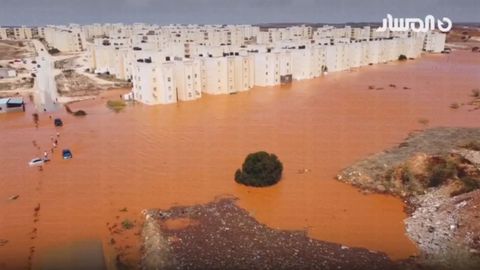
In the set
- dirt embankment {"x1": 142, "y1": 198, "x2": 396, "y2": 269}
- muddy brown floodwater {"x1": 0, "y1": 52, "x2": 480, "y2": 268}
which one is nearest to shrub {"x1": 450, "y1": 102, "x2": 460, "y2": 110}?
muddy brown floodwater {"x1": 0, "y1": 52, "x2": 480, "y2": 268}

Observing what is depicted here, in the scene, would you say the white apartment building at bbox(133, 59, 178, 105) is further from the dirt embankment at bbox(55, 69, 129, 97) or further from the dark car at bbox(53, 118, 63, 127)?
the dark car at bbox(53, 118, 63, 127)

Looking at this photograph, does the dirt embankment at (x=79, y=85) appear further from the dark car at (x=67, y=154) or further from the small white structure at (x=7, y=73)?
the dark car at (x=67, y=154)

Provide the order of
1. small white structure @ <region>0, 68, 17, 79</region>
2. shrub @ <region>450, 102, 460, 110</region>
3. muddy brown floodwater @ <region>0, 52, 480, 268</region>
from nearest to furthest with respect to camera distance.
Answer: muddy brown floodwater @ <region>0, 52, 480, 268</region> → shrub @ <region>450, 102, 460, 110</region> → small white structure @ <region>0, 68, 17, 79</region>

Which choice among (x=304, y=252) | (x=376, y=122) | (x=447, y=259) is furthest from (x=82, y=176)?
(x=376, y=122)

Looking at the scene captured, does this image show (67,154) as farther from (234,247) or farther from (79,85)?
(79,85)

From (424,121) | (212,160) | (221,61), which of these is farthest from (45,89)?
(424,121)

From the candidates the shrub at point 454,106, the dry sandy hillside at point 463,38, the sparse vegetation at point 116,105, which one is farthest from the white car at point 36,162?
the dry sandy hillside at point 463,38
